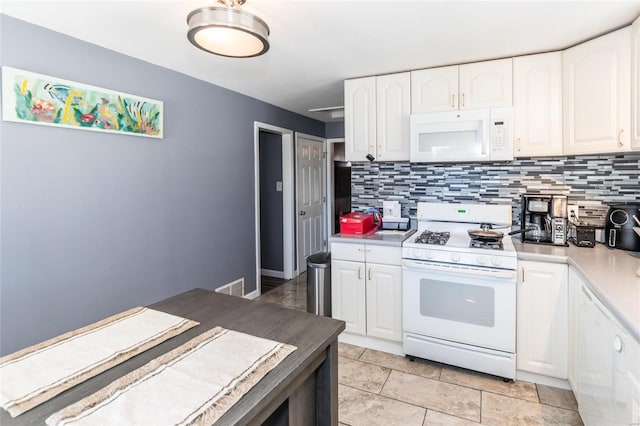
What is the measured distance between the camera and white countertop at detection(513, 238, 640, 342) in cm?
131

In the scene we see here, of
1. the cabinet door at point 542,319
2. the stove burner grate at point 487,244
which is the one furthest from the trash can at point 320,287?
the cabinet door at point 542,319

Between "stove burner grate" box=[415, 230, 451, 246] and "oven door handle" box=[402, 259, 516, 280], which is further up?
"stove burner grate" box=[415, 230, 451, 246]

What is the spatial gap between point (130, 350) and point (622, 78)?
9.38 feet

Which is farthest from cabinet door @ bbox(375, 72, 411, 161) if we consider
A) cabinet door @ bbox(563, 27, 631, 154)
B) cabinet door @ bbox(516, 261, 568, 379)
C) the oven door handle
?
cabinet door @ bbox(516, 261, 568, 379)

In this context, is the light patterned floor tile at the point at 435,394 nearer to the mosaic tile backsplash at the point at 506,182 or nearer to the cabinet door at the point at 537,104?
the mosaic tile backsplash at the point at 506,182

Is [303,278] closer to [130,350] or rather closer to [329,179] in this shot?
[329,179]

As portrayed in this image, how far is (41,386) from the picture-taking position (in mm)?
900

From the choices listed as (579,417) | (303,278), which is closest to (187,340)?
(579,417)

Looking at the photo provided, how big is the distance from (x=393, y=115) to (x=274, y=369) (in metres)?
2.41

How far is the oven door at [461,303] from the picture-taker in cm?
225

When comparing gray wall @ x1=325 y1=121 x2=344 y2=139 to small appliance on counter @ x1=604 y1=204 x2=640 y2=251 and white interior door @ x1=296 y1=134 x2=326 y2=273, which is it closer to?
white interior door @ x1=296 y1=134 x2=326 y2=273

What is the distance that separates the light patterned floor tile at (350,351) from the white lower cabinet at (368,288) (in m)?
0.12

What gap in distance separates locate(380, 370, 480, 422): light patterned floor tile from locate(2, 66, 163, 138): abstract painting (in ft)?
8.43

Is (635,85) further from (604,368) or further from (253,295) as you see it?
(253,295)
